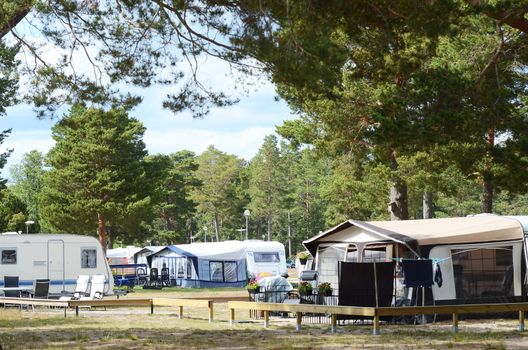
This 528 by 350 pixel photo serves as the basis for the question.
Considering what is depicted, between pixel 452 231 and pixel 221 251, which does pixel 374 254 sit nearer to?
pixel 452 231

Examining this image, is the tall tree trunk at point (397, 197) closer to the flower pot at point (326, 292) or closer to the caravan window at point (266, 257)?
the flower pot at point (326, 292)

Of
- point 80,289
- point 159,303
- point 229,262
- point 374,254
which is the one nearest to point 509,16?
point 374,254

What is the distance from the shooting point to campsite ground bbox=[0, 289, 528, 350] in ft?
39.3

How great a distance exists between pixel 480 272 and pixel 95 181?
3076cm

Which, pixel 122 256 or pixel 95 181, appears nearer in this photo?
pixel 95 181

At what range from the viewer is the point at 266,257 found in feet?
117

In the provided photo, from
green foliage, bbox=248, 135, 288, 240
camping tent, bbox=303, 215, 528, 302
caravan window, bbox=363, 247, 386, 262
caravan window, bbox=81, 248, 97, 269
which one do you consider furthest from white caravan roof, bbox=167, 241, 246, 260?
green foliage, bbox=248, 135, 288, 240

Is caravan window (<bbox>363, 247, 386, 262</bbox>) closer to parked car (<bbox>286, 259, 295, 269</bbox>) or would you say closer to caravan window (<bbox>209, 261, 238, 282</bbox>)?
caravan window (<bbox>209, 261, 238, 282</bbox>)

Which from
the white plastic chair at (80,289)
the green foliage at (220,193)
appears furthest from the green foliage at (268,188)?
the white plastic chair at (80,289)

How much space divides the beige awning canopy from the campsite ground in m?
1.53

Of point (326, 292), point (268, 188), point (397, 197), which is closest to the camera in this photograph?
point (326, 292)

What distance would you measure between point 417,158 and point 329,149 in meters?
3.51

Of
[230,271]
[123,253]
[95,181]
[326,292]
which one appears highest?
[95,181]

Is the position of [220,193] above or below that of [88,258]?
above
